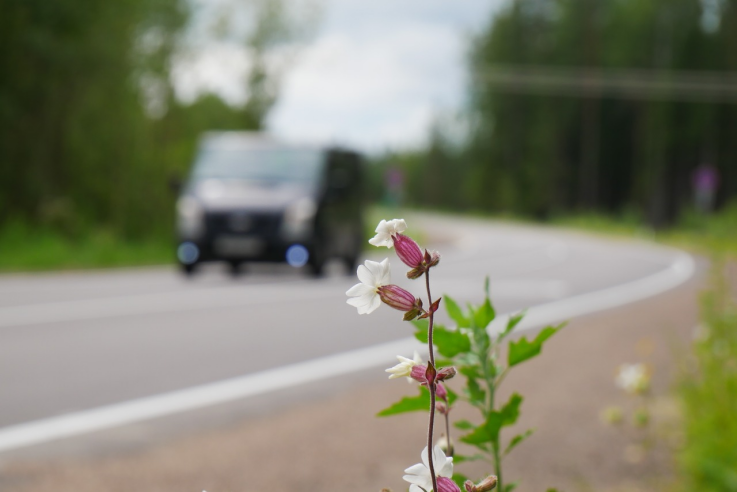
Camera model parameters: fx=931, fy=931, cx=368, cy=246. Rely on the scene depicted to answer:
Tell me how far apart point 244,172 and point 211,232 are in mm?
1184

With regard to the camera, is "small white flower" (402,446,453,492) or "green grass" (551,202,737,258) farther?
"green grass" (551,202,737,258)

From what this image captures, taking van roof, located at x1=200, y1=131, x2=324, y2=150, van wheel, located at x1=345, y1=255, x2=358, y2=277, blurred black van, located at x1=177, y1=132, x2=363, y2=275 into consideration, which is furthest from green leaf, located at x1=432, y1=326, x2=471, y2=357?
van wheel, located at x1=345, y1=255, x2=358, y2=277

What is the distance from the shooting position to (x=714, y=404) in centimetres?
337

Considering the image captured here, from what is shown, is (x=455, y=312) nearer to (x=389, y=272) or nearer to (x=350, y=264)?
(x=389, y=272)

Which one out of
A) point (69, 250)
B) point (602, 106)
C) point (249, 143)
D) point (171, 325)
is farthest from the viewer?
point (602, 106)

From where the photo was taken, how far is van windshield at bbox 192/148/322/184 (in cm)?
1299

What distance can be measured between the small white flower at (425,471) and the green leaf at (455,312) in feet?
1.01

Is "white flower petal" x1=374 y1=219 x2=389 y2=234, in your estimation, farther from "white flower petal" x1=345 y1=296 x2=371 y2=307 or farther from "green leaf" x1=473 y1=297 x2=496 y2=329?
"green leaf" x1=473 y1=297 x2=496 y2=329

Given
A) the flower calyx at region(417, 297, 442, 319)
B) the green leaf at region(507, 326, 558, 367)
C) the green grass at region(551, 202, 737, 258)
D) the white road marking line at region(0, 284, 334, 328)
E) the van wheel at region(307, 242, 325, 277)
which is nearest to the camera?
the flower calyx at region(417, 297, 442, 319)

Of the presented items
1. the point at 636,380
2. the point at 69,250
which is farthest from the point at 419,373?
the point at 69,250

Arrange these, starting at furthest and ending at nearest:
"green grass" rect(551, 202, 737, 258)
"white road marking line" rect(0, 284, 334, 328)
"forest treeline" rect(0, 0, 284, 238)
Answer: "green grass" rect(551, 202, 737, 258) → "forest treeline" rect(0, 0, 284, 238) → "white road marking line" rect(0, 284, 334, 328)

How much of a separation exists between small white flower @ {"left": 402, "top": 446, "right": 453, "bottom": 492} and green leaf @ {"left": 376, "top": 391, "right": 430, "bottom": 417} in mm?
205

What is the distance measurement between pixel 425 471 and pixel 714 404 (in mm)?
2967

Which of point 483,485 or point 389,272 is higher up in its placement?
point 389,272
